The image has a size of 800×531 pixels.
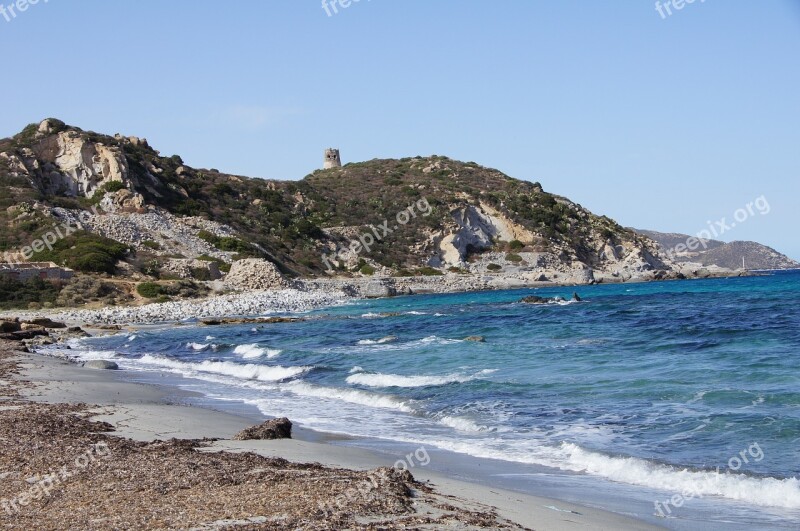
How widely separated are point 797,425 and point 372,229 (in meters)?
71.9

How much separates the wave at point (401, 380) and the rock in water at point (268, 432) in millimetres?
6270

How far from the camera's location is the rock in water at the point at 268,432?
10.6 m

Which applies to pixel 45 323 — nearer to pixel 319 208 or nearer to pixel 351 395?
pixel 351 395

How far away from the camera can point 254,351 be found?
81.7 feet

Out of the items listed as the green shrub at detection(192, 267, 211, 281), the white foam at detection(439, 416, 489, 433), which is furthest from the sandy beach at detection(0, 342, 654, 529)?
the green shrub at detection(192, 267, 211, 281)

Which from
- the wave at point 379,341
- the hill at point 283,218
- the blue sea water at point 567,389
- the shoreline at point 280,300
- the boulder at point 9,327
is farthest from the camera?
the hill at point 283,218

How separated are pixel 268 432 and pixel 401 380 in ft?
23.4

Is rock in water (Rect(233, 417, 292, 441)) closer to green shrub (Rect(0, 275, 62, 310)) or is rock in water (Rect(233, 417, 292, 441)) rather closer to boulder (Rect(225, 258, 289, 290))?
green shrub (Rect(0, 275, 62, 310))

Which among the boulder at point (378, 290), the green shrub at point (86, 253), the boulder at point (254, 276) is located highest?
the green shrub at point (86, 253)

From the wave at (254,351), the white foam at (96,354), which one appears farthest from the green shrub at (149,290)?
the wave at (254,351)

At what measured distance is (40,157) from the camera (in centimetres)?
6725

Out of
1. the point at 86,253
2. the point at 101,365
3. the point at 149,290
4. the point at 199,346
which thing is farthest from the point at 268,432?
the point at 86,253

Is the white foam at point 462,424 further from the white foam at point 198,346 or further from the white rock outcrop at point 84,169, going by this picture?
the white rock outcrop at point 84,169

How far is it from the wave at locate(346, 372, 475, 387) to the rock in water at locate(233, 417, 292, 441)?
6.27m
